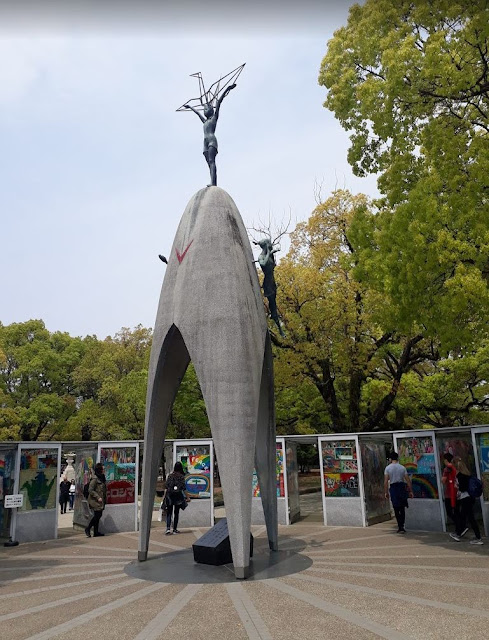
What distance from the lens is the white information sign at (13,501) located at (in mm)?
12547

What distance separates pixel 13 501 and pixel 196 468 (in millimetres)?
5090

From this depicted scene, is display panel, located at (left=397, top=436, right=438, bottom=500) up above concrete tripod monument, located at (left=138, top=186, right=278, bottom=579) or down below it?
below

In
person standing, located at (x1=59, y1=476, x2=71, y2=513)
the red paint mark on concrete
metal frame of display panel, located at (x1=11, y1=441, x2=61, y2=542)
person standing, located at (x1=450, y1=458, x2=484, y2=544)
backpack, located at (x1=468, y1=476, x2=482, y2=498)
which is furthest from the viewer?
person standing, located at (x1=59, y1=476, x2=71, y2=513)

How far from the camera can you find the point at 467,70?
10195 millimetres

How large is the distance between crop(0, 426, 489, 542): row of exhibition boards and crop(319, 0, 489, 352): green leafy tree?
3.49 metres

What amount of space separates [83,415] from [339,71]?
2721 cm

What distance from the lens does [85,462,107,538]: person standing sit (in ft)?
43.1

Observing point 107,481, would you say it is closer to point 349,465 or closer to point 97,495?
point 97,495

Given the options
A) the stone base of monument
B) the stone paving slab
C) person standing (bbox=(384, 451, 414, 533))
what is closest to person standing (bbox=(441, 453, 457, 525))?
person standing (bbox=(384, 451, 414, 533))

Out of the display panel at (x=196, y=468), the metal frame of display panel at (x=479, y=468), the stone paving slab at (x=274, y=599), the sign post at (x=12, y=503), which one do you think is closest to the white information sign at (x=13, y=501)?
the sign post at (x=12, y=503)

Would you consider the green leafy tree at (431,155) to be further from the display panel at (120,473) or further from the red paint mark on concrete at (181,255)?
the display panel at (120,473)

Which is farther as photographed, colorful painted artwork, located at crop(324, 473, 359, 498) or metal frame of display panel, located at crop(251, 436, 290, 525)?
metal frame of display panel, located at crop(251, 436, 290, 525)

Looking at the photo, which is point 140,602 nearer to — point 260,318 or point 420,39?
point 260,318

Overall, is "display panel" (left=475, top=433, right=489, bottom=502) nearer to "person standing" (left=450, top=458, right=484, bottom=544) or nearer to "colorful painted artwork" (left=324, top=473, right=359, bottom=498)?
"person standing" (left=450, top=458, right=484, bottom=544)
